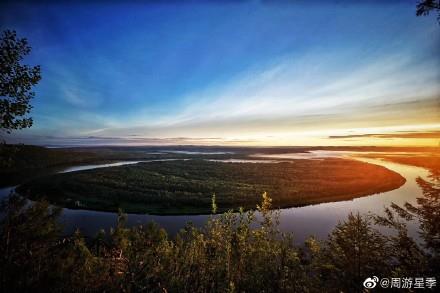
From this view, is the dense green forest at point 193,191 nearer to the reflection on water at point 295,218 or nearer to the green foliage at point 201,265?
the reflection on water at point 295,218

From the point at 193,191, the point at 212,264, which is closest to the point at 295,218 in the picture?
the point at 193,191

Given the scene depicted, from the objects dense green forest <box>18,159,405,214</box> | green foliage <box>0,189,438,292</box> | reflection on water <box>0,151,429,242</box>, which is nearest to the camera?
green foliage <box>0,189,438,292</box>

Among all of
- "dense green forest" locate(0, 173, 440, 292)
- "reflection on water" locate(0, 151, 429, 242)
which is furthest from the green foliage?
"reflection on water" locate(0, 151, 429, 242)

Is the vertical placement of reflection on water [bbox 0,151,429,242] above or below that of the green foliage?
below

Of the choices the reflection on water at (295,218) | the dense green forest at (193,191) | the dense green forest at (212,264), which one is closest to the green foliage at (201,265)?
the dense green forest at (212,264)

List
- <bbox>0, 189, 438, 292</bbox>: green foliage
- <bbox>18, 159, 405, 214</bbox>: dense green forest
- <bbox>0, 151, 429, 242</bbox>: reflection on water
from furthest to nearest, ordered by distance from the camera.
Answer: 1. <bbox>18, 159, 405, 214</bbox>: dense green forest
2. <bbox>0, 151, 429, 242</bbox>: reflection on water
3. <bbox>0, 189, 438, 292</bbox>: green foliage

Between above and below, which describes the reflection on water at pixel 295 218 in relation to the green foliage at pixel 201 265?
below

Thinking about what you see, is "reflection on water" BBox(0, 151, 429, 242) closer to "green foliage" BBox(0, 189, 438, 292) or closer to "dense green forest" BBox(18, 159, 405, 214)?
"dense green forest" BBox(18, 159, 405, 214)

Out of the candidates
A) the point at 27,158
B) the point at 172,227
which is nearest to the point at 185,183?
the point at 172,227

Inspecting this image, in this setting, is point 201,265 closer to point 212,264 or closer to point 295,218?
point 212,264

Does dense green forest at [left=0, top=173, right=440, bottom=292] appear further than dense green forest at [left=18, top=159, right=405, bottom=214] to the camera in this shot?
No

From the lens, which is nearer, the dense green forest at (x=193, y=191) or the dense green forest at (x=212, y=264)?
the dense green forest at (x=212, y=264)
